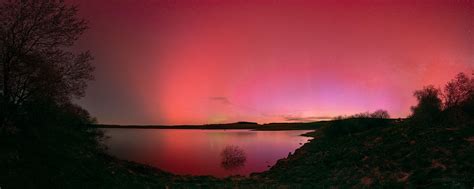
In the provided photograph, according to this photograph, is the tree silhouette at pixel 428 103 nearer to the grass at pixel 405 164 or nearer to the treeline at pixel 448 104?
the treeline at pixel 448 104

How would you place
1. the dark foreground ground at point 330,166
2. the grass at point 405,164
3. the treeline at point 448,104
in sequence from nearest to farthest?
the dark foreground ground at point 330,166 → the grass at point 405,164 → the treeline at point 448,104

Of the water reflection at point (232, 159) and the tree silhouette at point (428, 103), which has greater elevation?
the tree silhouette at point (428, 103)

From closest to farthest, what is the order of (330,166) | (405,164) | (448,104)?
(405,164), (330,166), (448,104)

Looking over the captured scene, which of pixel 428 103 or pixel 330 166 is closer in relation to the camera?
pixel 330 166

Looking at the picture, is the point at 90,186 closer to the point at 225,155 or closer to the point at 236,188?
the point at 236,188

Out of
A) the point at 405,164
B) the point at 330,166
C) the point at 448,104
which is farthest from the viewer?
the point at 448,104

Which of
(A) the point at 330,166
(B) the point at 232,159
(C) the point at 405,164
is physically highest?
(C) the point at 405,164

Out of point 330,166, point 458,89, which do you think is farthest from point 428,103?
point 330,166

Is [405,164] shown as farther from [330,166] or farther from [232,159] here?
[232,159]

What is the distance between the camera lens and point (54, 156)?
2323cm

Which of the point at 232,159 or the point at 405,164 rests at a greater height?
the point at 405,164

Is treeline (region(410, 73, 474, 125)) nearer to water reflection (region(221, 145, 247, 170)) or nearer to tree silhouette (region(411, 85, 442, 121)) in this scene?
tree silhouette (region(411, 85, 442, 121))

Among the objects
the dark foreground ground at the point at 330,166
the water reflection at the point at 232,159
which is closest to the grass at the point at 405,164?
the dark foreground ground at the point at 330,166

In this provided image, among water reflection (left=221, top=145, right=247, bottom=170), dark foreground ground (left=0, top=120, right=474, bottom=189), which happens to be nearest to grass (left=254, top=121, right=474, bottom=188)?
dark foreground ground (left=0, top=120, right=474, bottom=189)
